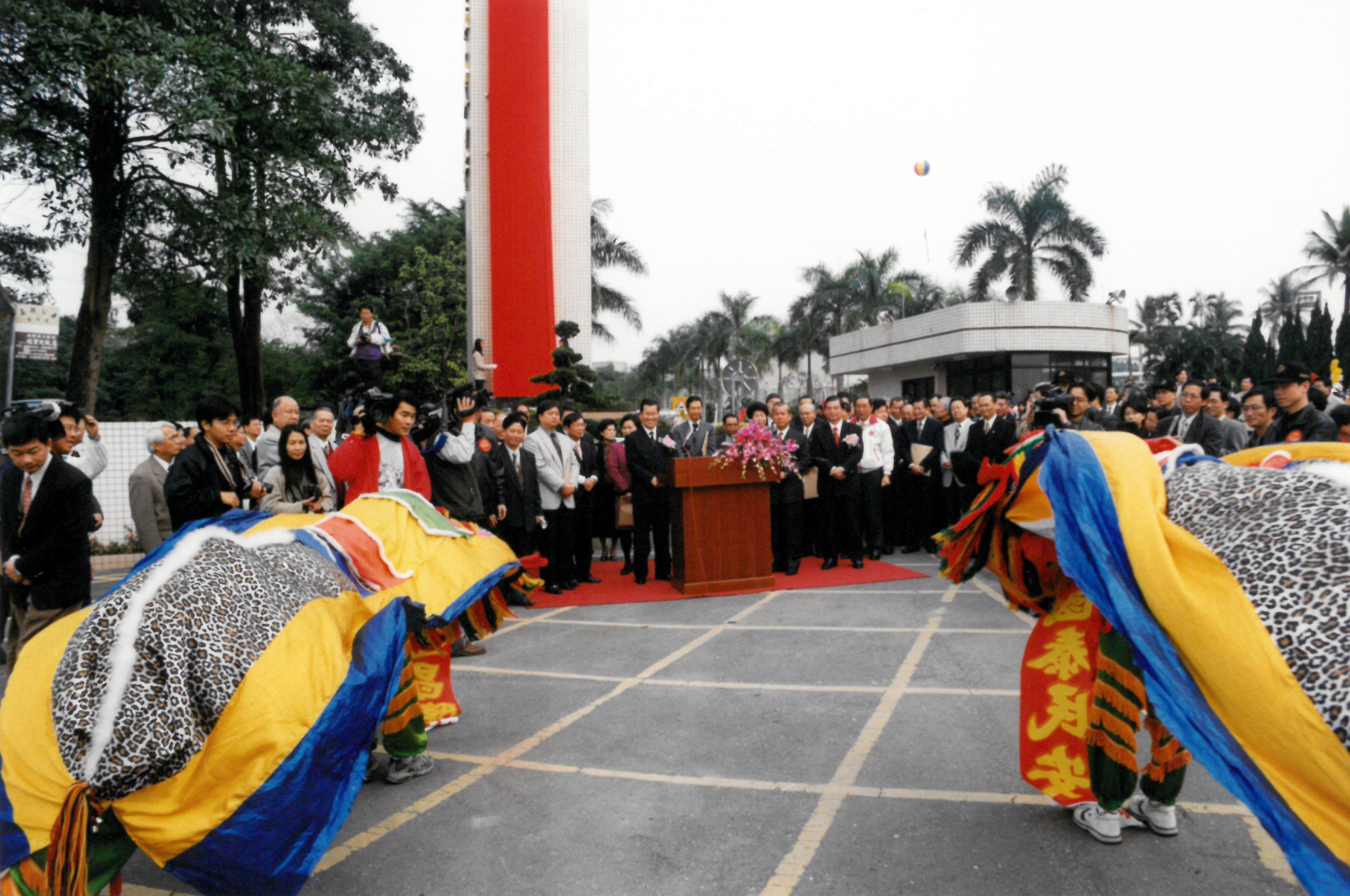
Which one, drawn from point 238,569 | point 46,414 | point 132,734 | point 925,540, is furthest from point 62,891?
point 925,540

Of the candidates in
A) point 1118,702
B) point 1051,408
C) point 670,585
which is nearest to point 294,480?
point 670,585

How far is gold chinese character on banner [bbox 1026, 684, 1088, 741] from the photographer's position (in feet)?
9.82

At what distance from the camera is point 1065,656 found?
305cm

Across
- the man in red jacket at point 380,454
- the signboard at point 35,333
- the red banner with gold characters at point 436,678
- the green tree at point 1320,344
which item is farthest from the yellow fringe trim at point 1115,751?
the green tree at point 1320,344

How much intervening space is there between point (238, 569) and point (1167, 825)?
3355mm

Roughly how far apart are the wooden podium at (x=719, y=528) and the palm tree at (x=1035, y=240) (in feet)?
72.4

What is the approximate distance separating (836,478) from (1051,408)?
5362mm

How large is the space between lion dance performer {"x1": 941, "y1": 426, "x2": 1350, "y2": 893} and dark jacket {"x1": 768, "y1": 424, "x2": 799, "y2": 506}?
5.27m

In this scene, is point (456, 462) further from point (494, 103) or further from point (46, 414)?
point (494, 103)

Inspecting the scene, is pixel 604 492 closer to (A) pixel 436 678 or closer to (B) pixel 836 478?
(B) pixel 836 478

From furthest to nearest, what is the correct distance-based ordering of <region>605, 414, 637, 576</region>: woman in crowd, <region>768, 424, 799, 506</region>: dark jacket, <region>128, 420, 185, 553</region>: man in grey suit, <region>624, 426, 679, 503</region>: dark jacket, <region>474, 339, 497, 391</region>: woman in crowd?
<region>474, 339, 497, 391</region>: woman in crowd < <region>605, 414, 637, 576</region>: woman in crowd < <region>768, 424, 799, 506</region>: dark jacket < <region>624, 426, 679, 503</region>: dark jacket < <region>128, 420, 185, 553</region>: man in grey suit

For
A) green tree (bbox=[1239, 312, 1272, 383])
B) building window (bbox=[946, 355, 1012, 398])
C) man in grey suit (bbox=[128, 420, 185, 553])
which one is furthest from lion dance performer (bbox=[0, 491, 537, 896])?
green tree (bbox=[1239, 312, 1272, 383])

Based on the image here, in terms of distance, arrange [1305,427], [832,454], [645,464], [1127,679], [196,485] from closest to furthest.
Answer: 1. [1127,679]
2. [196,485]
3. [1305,427]
4. [645,464]
5. [832,454]

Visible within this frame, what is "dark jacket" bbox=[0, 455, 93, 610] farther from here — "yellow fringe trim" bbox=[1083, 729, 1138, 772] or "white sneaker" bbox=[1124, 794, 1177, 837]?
"white sneaker" bbox=[1124, 794, 1177, 837]
